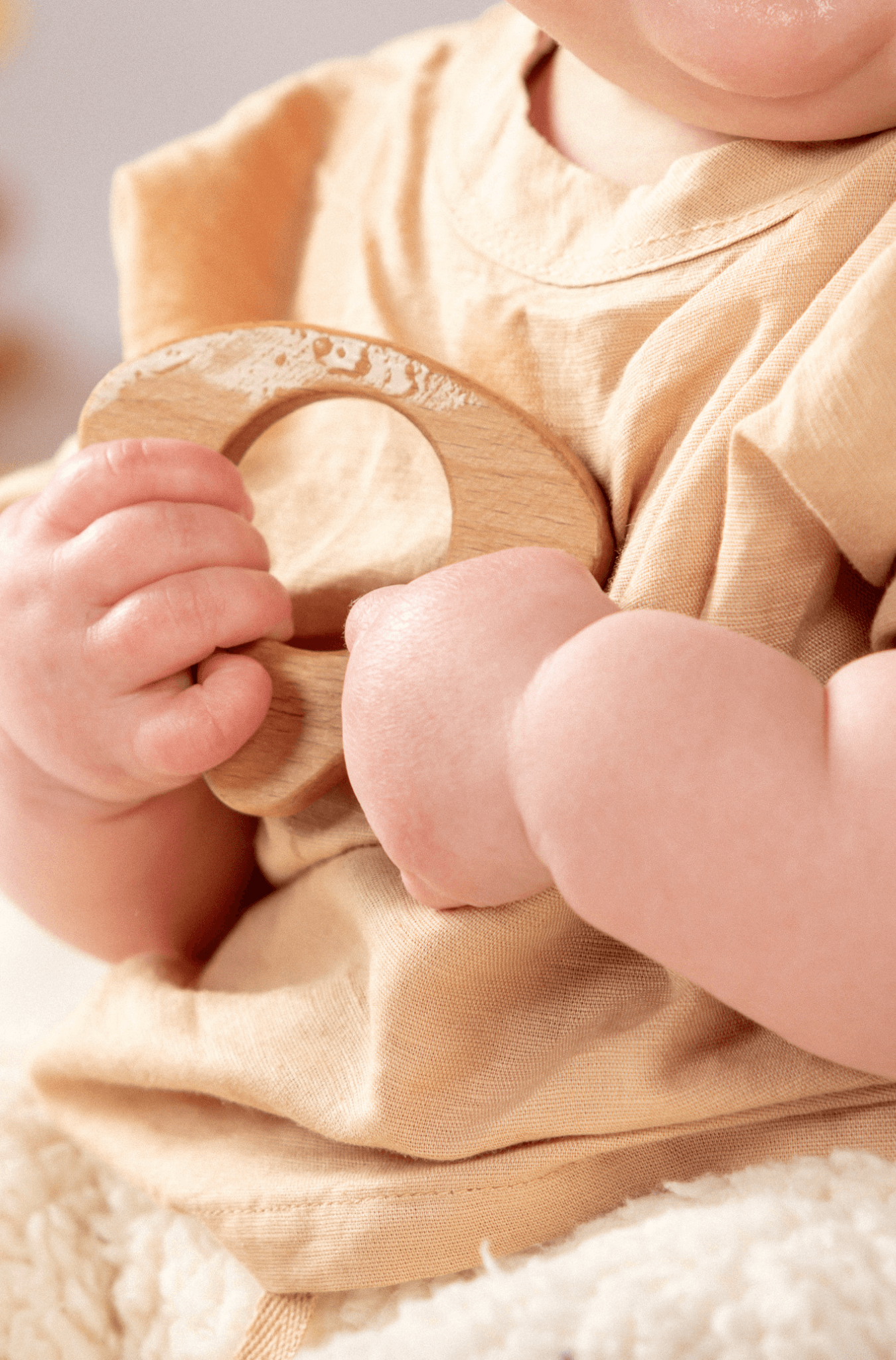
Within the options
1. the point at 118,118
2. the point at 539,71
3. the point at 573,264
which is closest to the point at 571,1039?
the point at 573,264

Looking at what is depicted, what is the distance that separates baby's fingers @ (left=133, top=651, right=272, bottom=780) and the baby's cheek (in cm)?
26

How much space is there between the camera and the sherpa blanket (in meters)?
0.38

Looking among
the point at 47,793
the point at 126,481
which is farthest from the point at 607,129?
the point at 47,793

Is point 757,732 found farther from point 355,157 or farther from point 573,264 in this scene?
point 355,157

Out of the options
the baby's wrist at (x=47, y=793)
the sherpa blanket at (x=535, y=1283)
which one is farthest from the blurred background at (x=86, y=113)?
the sherpa blanket at (x=535, y=1283)

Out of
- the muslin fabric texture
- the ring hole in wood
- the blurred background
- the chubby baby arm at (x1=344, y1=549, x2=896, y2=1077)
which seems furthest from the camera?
the blurred background

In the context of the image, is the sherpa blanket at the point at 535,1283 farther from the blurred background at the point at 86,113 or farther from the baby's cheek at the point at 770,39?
the blurred background at the point at 86,113

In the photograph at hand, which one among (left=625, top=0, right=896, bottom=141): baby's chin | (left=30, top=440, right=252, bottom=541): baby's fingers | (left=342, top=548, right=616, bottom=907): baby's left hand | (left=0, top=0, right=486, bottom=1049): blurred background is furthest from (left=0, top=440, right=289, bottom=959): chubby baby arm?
(left=0, top=0, right=486, bottom=1049): blurred background

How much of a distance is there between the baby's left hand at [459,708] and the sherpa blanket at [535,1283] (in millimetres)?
123

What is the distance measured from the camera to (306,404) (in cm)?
53

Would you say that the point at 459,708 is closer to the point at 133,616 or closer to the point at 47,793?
the point at 133,616

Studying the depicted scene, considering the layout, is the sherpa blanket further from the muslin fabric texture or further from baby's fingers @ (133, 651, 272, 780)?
baby's fingers @ (133, 651, 272, 780)

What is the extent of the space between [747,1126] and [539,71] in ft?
1.55

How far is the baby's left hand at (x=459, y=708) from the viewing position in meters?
0.37
